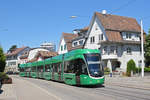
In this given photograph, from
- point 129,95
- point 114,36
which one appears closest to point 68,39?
point 114,36

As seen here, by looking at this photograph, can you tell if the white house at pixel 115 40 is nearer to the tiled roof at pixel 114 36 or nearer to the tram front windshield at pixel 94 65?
the tiled roof at pixel 114 36

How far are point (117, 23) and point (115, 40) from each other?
219 inches

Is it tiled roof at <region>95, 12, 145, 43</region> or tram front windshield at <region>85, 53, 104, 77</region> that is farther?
tiled roof at <region>95, 12, 145, 43</region>

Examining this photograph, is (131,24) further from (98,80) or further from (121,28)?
(98,80)

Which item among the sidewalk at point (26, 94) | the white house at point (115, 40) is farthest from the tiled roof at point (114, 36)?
the sidewalk at point (26, 94)

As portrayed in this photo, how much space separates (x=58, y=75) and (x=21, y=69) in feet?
94.5

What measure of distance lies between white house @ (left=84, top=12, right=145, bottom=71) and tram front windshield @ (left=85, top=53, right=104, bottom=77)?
941 inches

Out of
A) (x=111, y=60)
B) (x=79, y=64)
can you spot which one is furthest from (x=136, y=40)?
(x=79, y=64)

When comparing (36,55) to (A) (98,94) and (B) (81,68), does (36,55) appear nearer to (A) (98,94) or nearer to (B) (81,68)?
(B) (81,68)

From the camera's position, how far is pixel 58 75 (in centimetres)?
2466

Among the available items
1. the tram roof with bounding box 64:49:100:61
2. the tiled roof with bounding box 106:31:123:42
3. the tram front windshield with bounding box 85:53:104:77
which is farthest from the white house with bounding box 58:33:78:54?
the tram front windshield with bounding box 85:53:104:77

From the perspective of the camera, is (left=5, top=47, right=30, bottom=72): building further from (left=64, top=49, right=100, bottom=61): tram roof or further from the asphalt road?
the asphalt road

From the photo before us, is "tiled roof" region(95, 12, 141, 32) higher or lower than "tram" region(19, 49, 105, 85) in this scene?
higher

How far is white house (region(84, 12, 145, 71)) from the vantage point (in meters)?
42.9
